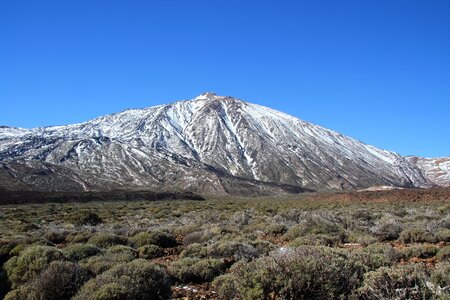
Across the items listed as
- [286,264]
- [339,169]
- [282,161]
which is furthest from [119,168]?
[286,264]

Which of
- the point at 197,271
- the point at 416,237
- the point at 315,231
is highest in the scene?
the point at 416,237

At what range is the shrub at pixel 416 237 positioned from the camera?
539 inches

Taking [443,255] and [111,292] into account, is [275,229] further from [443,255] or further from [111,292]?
[111,292]

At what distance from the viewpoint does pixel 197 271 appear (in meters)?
9.48

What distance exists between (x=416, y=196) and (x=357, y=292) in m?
40.6

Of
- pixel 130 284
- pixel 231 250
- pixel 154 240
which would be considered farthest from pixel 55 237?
pixel 130 284

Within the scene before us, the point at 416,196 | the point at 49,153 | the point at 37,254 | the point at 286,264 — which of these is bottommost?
the point at 37,254

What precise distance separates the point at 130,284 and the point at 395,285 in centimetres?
418

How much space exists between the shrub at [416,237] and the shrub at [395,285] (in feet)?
28.5

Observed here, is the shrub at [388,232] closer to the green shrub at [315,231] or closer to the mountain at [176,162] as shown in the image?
the green shrub at [315,231]

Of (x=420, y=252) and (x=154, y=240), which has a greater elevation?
(x=420, y=252)

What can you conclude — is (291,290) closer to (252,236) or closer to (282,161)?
(252,236)

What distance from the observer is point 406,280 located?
5.71 meters

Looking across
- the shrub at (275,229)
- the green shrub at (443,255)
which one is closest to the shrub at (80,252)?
the shrub at (275,229)
